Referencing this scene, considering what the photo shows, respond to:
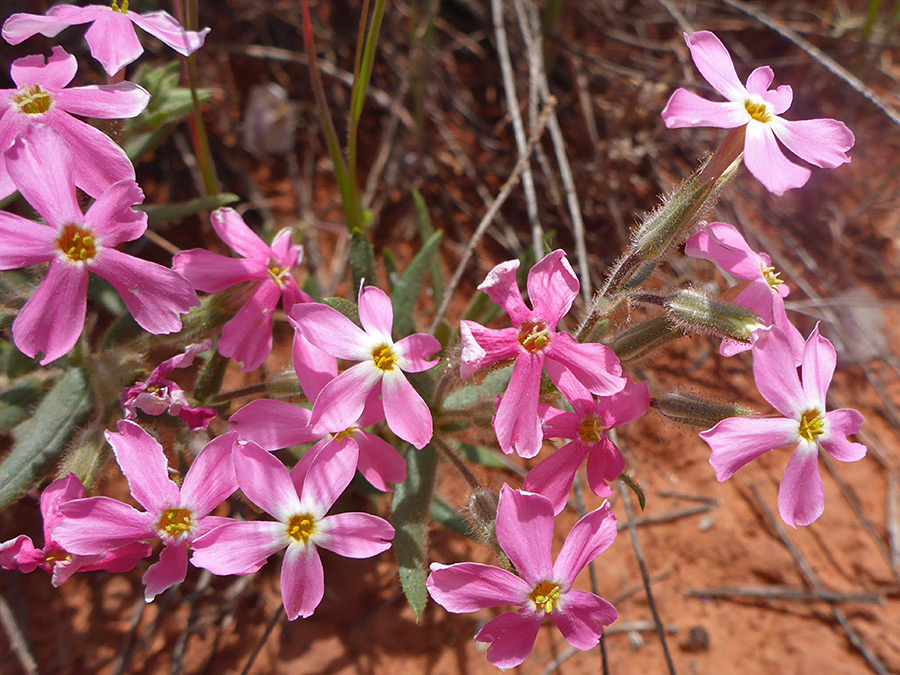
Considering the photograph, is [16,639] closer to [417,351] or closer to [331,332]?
[331,332]

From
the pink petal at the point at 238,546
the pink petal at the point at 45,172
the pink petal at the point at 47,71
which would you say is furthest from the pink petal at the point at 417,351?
the pink petal at the point at 47,71

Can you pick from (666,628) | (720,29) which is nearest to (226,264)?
(666,628)

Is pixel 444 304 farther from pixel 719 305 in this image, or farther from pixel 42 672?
pixel 42 672

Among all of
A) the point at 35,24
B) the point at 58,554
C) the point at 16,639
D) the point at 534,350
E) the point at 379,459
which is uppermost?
the point at 35,24

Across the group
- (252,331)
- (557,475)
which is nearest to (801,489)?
(557,475)

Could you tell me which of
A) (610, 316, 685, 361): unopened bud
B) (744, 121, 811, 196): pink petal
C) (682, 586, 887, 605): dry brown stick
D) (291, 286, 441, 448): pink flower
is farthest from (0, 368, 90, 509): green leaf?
(682, 586, 887, 605): dry brown stick

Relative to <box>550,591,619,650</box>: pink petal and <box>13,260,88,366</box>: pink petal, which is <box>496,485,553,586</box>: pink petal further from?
<box>13,260,88,366</box>: pink petal
